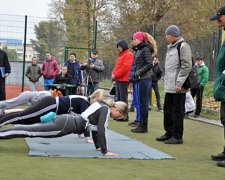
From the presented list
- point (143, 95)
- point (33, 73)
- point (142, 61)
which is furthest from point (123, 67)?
point (33, 73)

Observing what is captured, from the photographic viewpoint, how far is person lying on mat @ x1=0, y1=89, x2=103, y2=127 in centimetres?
689

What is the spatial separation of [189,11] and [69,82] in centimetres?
1934

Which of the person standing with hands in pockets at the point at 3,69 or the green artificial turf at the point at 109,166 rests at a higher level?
the person standing with hands in pockets at the point at 3,69

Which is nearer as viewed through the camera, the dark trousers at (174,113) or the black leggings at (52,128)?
the black leggings at (52,128)

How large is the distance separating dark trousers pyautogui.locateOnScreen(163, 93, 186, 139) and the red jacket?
2611 millimetres

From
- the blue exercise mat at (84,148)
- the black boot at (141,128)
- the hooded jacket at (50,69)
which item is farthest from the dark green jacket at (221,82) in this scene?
the hooded jacket at (50,69)

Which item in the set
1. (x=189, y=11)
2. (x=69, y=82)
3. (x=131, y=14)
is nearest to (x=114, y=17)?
(x=131, y=14)

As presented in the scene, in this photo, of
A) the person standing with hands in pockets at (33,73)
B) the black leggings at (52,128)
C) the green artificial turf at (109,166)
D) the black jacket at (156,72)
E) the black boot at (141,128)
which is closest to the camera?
the green artificial turf at (109,166)

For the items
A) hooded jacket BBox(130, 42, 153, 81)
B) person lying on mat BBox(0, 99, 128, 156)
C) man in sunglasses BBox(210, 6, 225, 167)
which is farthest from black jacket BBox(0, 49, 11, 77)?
man in sunglasses BBox(210, 6, 225, 167)

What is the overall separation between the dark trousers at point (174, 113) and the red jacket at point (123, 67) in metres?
2.61

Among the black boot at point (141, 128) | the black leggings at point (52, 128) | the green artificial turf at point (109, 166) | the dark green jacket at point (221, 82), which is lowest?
the green artificial turf at point (109, 166)

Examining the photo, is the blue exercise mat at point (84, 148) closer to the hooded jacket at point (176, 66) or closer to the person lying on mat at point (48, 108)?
the person lying on mat at point (48, 108)

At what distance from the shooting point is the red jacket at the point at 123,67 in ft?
35.3

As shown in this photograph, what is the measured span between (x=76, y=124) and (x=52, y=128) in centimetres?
34
